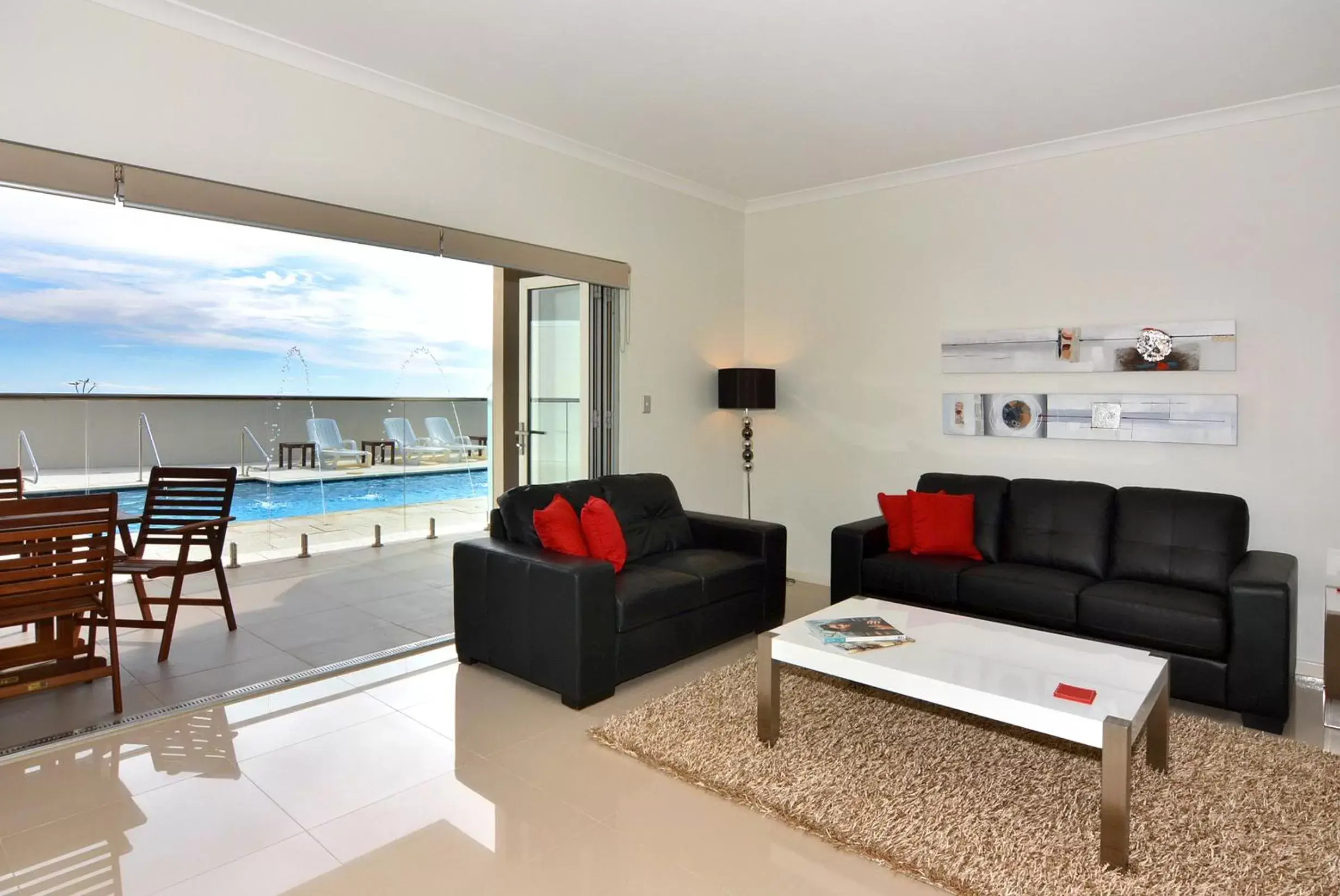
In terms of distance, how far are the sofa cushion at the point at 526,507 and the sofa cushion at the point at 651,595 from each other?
476 mm

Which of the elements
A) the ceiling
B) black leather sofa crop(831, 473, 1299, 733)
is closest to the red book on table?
black leather sofa crop(831, 473, 1299, 733)

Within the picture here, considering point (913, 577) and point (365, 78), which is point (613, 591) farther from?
point (365, 78)

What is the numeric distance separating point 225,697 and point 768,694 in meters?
2.46

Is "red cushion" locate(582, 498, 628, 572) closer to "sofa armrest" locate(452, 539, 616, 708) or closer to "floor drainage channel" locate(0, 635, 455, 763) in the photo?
"sofa armrest" locate(452, 539, 616, 708)

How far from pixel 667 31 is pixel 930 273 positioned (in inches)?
106

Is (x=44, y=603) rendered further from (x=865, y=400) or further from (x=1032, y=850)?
(x=865, y=400)

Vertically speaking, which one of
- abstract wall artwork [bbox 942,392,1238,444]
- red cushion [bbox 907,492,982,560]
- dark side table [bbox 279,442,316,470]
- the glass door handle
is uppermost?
abstract wall artwork [bbox 942,392,1238,444]

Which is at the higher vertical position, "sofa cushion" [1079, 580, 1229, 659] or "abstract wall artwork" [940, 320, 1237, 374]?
"abstract wall artwork" [940, 320, 1237, 374]

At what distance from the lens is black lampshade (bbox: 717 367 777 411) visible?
5629 millimetres

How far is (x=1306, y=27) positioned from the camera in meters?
3.11

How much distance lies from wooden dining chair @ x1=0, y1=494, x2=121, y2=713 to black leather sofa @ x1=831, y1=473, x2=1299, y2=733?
3565 millimetres

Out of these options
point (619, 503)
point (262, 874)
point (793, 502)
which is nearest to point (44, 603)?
point (262, 874)

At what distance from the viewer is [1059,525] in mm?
4258

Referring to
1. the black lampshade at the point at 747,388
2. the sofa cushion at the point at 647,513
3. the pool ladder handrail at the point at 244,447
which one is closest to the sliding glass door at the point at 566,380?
the sofa cushion at the point at 647,513
